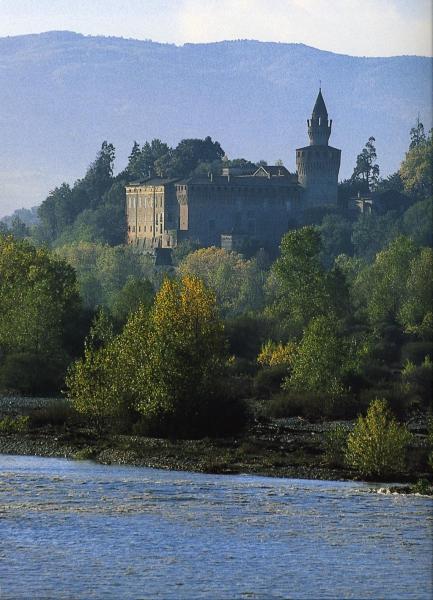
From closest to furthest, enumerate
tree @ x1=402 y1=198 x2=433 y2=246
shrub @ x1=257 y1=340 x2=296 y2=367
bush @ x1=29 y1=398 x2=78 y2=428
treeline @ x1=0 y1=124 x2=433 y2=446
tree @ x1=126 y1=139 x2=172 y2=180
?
treeline @ x1=0 y1=124 x2=433 y2=446
bush @ x1=29 y1=398 x2=78 y2=428
shrub @ x1=257 y1=340 x2=296 y2=367
tree @ x1=402 y1=198 x2=433 y2=246
tree @ x1=126 y1=139 x2=172 y2=180

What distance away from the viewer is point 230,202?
555 ft

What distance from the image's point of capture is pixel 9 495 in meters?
36.0

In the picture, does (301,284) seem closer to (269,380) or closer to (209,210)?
(269,380)

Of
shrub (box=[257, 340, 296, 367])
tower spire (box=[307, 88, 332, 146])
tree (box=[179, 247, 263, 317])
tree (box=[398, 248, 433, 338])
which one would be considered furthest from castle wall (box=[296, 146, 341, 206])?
shrub (box=[257, 340, 296, 367])

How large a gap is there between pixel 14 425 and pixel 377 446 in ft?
44.8

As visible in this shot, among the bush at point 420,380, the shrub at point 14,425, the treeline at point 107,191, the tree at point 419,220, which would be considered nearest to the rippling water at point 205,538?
the shrub at point 14,425

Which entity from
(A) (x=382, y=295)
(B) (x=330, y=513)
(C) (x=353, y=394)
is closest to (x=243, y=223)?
(A) (x=382, y=295)

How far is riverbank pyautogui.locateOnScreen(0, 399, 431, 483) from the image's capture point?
3981 centimetres

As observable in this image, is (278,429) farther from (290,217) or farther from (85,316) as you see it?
(290,217)

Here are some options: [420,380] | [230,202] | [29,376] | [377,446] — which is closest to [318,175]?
[230,202]

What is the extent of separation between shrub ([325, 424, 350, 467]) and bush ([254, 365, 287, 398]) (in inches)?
841

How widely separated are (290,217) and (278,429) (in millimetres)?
121680

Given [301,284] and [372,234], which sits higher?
[372,234]

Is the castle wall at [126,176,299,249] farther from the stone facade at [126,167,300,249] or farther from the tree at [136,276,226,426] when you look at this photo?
the tree at [136,276,226,426]
